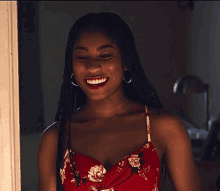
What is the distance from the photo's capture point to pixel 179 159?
97cm

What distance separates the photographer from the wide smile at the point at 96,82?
0.95 metres

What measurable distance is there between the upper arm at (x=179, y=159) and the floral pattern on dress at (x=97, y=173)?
24 centimetres

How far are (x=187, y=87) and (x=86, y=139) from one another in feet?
8.54

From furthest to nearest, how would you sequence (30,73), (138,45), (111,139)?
(138,45) → (30,73) → (111,139)

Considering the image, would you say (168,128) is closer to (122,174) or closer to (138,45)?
(122,174)

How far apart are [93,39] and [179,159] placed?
51 cm

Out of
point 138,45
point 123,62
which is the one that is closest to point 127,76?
point 123,62

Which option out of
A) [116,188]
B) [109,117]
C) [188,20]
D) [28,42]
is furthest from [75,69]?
[188,20]

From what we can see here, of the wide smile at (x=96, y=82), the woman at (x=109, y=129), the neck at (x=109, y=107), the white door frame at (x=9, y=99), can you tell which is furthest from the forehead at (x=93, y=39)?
the white door frame at (x=9, y=99)

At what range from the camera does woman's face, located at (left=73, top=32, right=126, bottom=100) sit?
0.95m

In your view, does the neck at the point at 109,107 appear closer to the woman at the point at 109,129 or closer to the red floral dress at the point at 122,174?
the woman at the point at 109,129

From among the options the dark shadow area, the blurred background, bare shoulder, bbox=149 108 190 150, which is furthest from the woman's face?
the dark shadow area

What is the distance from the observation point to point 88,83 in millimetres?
963

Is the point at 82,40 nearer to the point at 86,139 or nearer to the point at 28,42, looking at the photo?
the point at 86,139
